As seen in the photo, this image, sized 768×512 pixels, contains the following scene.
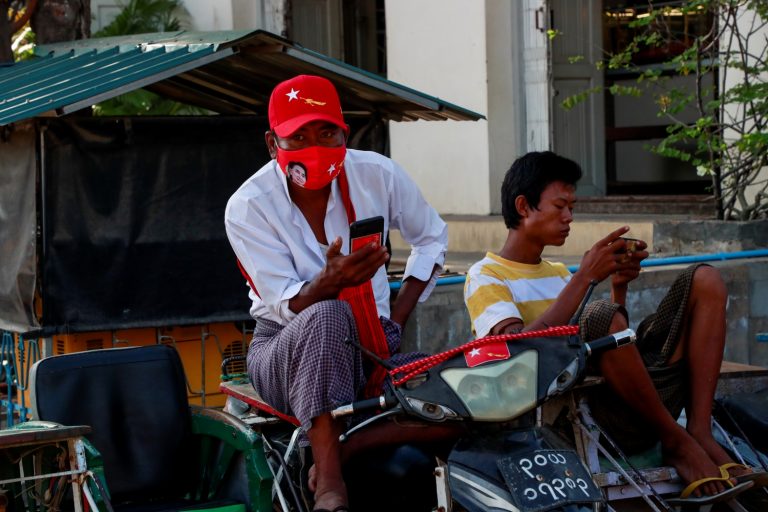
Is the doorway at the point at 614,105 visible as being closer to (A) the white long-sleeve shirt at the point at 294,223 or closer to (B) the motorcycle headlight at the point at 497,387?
(A) the white long-sleeve shirt at the point at 294,223

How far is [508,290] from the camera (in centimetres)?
433

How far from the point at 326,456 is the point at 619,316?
1.09m

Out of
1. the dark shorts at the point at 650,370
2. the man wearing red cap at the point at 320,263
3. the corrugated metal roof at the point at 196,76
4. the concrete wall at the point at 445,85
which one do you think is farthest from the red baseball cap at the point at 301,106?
the concrete wall at the point at 445,85

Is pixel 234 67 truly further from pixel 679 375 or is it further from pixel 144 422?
pixel 679 375

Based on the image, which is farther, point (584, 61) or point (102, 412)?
point (584, 61)

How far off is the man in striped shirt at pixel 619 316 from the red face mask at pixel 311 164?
0.66 m

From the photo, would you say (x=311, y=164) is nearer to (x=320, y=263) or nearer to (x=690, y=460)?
(x=320, y=263)

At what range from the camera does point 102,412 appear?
14.6 feet

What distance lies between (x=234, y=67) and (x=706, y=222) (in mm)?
3347

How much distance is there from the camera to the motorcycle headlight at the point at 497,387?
3496 millimetres

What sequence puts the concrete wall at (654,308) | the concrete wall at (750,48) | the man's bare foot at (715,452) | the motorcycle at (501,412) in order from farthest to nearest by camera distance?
the concrete wall at (750,48)
the concrete wall at (654,308)
the man's bare foot at (715,452)
the motorcycle at (501,412)

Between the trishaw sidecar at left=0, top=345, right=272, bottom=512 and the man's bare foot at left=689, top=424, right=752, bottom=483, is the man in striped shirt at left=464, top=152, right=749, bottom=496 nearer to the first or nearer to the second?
the man's bare foot at left=689, top=424, right=752, bottom=483

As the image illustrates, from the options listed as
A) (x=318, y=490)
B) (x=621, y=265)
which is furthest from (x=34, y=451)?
(x=621, y=265)

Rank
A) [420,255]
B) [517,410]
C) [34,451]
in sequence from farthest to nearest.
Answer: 1. [420,255]
2. [34,451]
3. [517,410]
